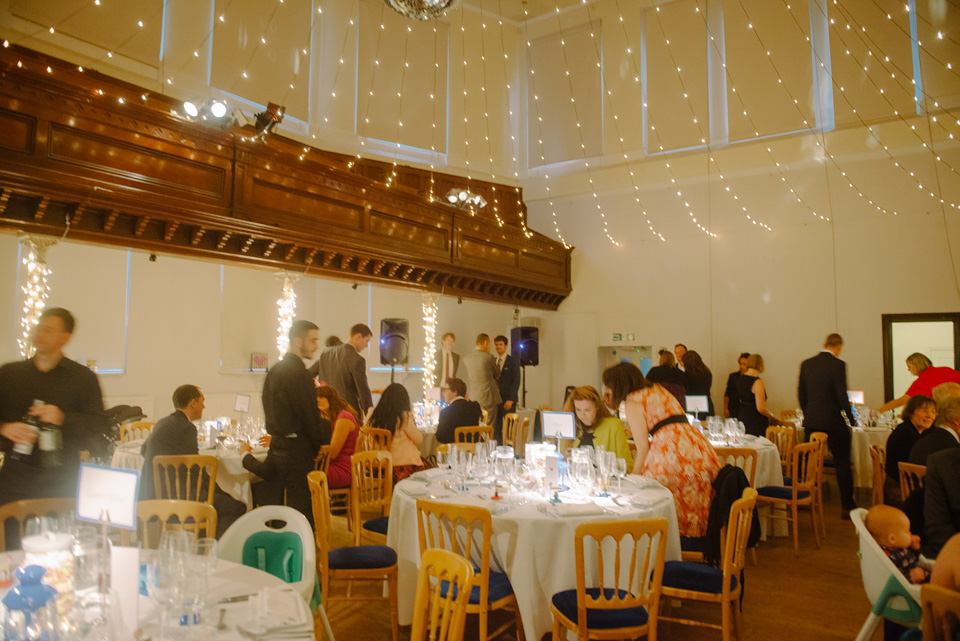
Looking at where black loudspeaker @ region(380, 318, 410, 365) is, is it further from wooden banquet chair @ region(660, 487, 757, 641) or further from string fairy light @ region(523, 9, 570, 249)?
wooden banquet chair @ region(660, 487, 757, 641)

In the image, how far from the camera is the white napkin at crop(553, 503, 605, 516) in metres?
3.26

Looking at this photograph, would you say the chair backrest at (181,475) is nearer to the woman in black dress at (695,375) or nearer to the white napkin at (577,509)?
the white napkin at (577,509)

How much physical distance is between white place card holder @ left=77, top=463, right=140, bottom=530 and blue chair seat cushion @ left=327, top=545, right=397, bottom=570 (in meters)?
1.35

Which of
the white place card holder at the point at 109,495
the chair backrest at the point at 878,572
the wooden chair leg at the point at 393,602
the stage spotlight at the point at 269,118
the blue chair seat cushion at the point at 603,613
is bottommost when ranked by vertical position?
the wooden chair leg at the point at 393,602

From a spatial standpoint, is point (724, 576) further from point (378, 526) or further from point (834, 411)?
point (834, 411)

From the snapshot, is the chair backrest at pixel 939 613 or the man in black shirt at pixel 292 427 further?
the man in black shirt at pixel 292 427

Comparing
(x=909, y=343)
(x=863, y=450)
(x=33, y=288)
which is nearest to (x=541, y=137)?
(x=909, y=343)

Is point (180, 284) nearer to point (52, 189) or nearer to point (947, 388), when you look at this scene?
point (52, 189)

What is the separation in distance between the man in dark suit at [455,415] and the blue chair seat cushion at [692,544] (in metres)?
2.95

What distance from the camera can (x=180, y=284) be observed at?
30.5ft

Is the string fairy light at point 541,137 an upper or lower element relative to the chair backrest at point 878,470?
upper

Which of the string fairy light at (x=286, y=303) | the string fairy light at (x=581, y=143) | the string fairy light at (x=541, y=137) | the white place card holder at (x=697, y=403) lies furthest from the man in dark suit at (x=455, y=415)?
the string fairy light at (x=541, y=137)

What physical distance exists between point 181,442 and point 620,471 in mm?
3060

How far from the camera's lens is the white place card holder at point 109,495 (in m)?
2.36
